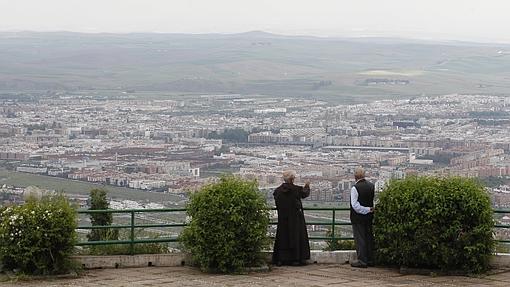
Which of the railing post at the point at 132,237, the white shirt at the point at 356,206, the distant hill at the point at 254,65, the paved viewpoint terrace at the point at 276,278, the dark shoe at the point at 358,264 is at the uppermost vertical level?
the distant hill at the point at 254,65

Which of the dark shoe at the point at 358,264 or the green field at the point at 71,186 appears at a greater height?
the dark shoe at the point at 358,264

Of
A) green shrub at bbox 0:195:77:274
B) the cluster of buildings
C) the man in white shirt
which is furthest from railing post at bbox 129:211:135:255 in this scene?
the cluster of buildings

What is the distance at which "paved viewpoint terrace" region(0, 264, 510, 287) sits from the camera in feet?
43.5

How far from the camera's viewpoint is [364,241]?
567 inches

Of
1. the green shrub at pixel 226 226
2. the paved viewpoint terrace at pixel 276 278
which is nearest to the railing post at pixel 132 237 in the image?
the paved viewpoint terrace at pixel 276 278

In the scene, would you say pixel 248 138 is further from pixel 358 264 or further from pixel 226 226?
pixel 226 226

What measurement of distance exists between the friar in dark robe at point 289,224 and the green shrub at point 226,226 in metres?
0.31

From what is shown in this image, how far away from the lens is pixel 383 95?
8562 centimetres

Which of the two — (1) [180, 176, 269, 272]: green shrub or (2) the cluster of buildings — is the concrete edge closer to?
(1) [180, 176, 269, 272]: green shrub

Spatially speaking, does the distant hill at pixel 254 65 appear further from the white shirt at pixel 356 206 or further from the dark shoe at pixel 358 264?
the white shirt at pixel 356 206

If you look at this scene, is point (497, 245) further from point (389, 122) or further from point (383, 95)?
point (383, 95)

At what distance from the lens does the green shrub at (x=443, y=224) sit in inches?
539

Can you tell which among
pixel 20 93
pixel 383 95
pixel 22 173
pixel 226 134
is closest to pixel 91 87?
pixel 20 93

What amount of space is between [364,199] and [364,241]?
1.96ft
